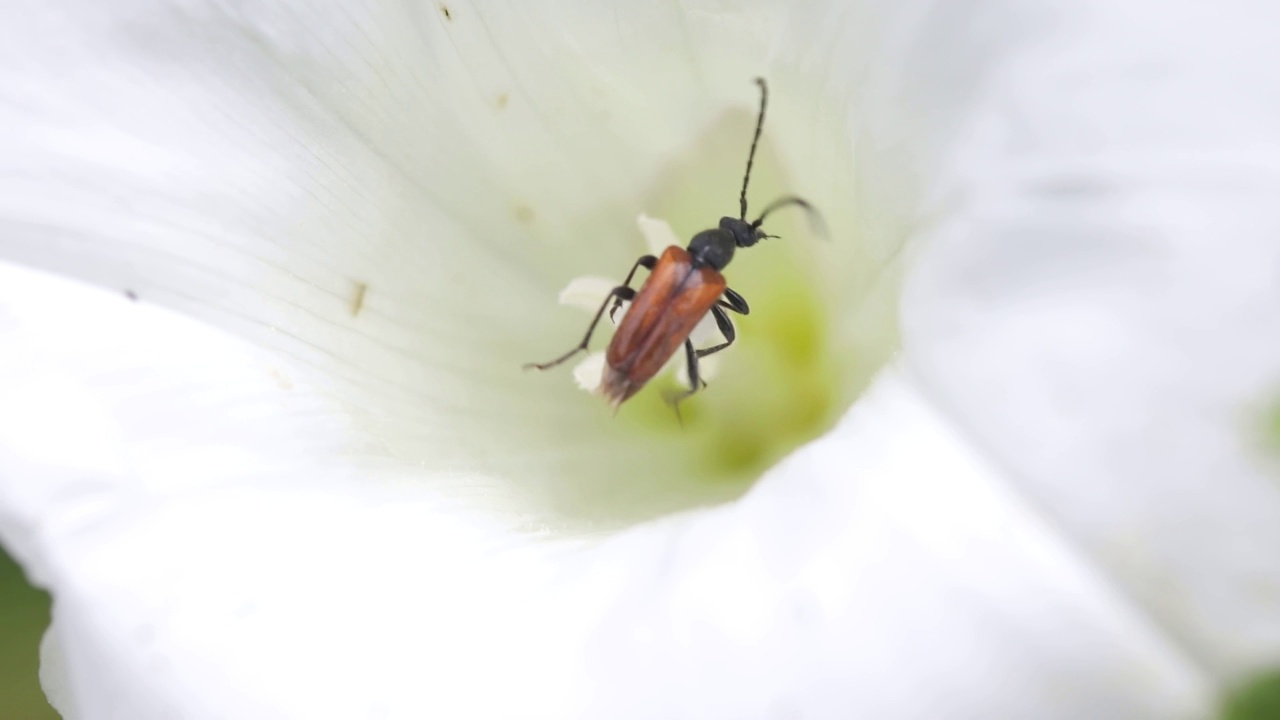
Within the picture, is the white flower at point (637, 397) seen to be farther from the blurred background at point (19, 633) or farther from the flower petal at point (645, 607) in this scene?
the blurred background at point (19, 633)

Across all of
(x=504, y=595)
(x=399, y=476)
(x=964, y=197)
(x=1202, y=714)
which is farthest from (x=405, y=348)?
(x=1202, y=714)

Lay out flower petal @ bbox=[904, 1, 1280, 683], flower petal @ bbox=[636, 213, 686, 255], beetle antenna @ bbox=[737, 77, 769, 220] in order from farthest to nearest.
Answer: flower petal @ bbox=[636, 213, 686, 255]
beetle antenna @ bbox=[737, 77, 769, 220]
flower petal @ bbox=[904, 1, 1280, 683]

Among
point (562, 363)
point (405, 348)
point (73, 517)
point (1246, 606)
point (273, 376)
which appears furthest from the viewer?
point (562, 363)

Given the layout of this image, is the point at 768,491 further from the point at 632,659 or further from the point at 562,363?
the point at 562,363

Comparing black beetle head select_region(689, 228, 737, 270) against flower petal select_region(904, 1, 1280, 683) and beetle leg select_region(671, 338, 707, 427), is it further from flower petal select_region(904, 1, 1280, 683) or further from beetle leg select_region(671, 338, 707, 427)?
flower petal select_region(904, 1, 1280, 683)

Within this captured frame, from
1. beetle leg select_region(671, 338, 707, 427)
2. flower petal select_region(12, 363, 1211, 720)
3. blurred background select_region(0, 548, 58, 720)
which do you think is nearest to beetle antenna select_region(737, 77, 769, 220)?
beetle leg select_region(671, 338, 707, 427)

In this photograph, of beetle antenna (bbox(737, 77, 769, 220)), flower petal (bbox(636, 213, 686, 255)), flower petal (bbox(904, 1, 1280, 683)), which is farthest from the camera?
flower petal (bbox(636, 213, 686, 255))

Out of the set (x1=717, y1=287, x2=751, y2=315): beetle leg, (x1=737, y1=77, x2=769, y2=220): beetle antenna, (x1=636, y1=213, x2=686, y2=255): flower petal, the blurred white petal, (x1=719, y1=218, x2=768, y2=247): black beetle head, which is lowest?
the blurred white petal

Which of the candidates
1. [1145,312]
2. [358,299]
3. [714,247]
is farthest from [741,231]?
[1145,312]
